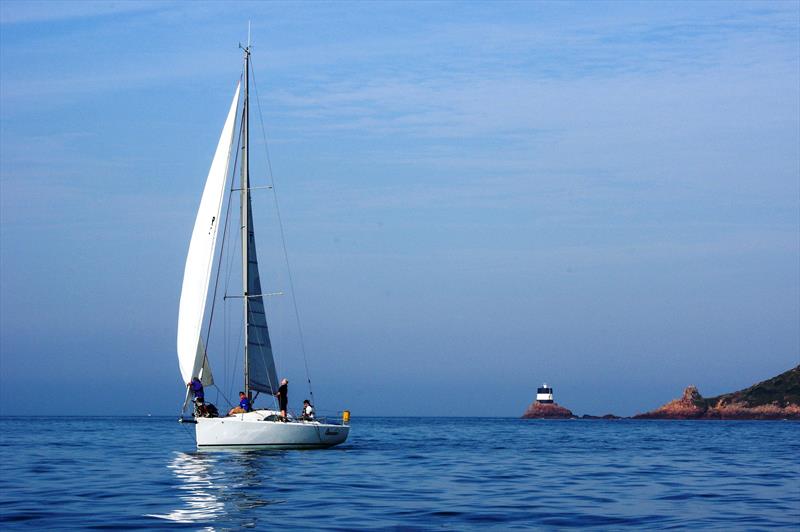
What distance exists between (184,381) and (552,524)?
25347 millimetres

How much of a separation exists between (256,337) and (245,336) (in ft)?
2.47

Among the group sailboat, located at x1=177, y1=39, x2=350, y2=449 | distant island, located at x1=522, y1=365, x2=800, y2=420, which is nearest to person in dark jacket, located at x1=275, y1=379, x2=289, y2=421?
sailboat, located at x1=177, y1=39, x2=350, y2=449

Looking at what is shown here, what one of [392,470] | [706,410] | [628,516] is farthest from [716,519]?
[706,410]

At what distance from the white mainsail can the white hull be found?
9.29ft

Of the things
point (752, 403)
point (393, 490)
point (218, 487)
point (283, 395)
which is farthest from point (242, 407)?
point (752, 403)

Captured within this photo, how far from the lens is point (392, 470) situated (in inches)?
1519

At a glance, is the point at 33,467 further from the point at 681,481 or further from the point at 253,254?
the point at 681,481

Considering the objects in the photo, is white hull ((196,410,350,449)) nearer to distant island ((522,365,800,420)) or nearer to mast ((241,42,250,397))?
mast ((241,42,250,397))

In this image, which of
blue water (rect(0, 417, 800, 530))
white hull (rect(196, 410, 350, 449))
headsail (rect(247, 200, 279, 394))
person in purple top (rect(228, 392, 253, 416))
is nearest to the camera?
blue water (rect(0, 417, 800, 530))

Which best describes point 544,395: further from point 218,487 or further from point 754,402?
point 218,487

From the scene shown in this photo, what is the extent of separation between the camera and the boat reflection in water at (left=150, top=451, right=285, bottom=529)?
2372 cm

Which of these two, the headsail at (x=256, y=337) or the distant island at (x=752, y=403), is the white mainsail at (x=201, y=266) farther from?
the distant island at (x=752, y=403)

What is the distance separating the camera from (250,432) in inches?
1703

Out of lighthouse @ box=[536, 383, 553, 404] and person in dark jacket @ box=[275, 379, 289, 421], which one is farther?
lighthouse @ box=[536, 383, 553, 404]
